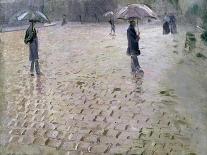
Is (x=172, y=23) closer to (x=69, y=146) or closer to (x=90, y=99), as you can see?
(x=90, y=99)

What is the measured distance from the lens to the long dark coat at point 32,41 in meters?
5.93

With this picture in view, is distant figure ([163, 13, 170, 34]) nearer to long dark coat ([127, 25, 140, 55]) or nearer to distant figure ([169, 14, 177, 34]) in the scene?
distant figure ([169, 14, 177, 34])

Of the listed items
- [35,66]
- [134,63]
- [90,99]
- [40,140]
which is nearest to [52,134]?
[40,140]

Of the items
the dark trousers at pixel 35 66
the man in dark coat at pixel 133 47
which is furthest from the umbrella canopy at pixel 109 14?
the dark trousers at pixel 35 66

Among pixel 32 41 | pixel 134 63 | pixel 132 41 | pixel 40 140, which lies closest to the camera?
pixel 40 140

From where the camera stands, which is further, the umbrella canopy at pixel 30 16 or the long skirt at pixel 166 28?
the long skirt at pixel 166 28

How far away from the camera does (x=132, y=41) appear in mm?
6418

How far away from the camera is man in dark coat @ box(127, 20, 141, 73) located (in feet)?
20.2

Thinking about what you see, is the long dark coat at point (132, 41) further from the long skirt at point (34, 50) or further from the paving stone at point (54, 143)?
the paving stone at point (54, 143)

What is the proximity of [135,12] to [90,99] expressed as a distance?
4.71 ft

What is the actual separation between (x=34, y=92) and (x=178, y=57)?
1.95 meters

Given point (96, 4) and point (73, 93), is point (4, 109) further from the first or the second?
point (96, 4)

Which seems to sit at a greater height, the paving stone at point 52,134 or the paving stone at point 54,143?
the paving stone at point 52,134

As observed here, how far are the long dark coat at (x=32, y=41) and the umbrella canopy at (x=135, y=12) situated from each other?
1186 millimetres
